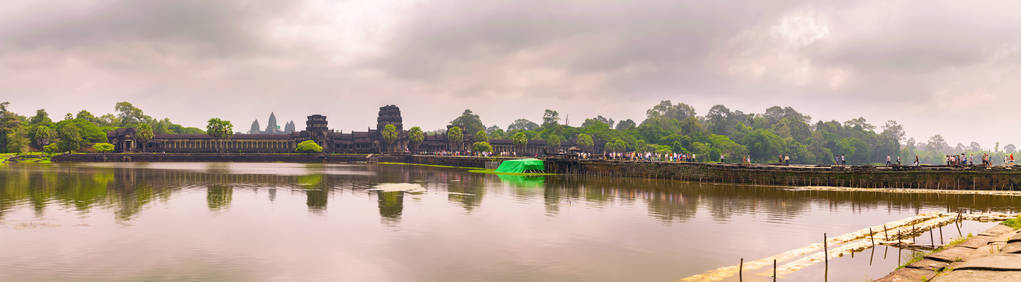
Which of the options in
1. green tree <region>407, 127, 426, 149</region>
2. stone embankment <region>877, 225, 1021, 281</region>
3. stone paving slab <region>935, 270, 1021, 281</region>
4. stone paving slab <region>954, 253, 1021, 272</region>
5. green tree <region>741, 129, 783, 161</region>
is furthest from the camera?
green tree <region>741, 129, 783, 161</region>

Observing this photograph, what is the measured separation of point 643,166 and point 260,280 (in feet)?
204

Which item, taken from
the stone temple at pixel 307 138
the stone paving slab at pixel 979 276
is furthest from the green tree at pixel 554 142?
the stone paving slab at pixel 979 276

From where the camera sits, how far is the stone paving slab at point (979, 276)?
14273 millimetres

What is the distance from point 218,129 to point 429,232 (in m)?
163

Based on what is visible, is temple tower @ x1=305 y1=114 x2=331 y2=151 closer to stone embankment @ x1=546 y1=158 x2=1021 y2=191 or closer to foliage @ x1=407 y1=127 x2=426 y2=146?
foliage @ x1=407 y1=127 x2=426 y2=146

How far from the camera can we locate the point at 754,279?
1947 cm

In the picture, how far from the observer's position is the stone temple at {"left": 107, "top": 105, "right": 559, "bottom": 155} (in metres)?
172

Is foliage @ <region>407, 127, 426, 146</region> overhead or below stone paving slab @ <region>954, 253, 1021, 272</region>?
overhead

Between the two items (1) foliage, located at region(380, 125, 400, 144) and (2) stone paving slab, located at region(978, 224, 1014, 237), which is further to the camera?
(1) foliage, located at region(380, 125, 400, 144)

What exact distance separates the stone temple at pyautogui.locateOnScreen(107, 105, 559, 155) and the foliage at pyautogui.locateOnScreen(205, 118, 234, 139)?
3.25 metres

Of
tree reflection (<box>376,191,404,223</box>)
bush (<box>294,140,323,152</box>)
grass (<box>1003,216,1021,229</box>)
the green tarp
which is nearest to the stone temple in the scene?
bush (<box>294,140,323,152</box>)

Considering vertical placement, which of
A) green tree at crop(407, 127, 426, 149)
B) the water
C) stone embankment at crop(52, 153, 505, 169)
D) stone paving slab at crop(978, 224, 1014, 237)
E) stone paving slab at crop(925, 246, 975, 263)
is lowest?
the water

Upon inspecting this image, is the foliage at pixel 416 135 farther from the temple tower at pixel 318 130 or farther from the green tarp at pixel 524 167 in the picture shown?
the green tarp at pixel 524 167

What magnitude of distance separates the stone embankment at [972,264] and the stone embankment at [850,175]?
39.1 meters
